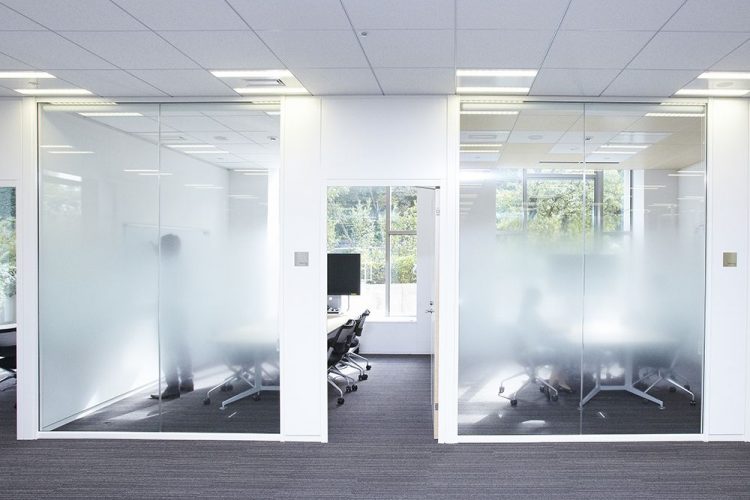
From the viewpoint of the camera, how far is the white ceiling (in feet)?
7.72

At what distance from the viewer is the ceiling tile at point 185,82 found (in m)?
3.23

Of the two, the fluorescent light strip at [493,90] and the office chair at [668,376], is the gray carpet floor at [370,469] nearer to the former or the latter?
the office chair at [668,376]

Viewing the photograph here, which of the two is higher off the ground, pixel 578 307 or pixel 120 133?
pixel 120 133

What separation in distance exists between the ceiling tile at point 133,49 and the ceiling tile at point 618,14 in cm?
233

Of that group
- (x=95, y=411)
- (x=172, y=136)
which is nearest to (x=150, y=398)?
(x=95, y=411)

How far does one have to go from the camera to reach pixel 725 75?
321cm

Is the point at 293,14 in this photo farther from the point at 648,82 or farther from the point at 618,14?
the point at 648,82

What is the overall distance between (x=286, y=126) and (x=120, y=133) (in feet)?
4.66

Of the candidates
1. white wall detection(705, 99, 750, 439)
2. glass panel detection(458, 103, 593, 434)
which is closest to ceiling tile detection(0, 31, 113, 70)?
glass panel detection(458, 103, 593, 434)

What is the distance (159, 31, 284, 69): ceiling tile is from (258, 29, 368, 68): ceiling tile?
0.29 ft

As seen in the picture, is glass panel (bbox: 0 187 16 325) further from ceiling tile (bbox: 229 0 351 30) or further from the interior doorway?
the interior doorway

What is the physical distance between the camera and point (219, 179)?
3.83 metres

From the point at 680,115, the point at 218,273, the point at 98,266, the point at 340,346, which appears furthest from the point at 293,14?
the point at 340,346

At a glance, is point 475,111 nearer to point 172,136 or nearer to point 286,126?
point 286,126
